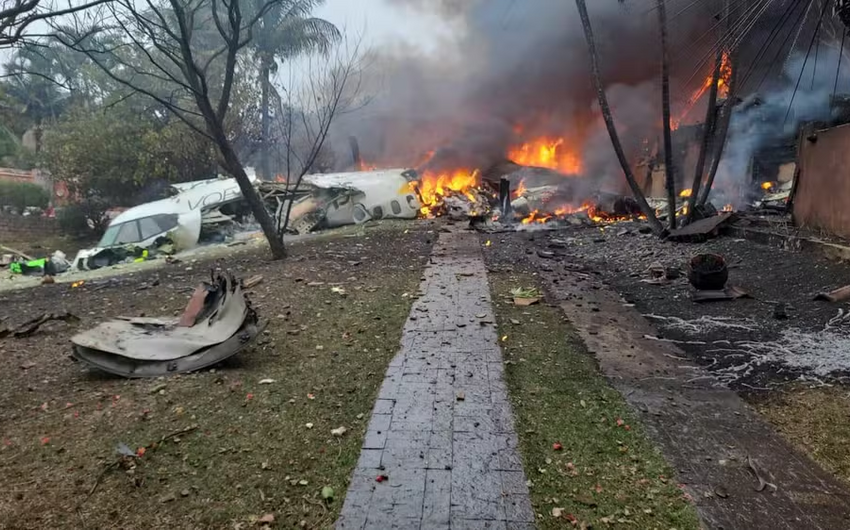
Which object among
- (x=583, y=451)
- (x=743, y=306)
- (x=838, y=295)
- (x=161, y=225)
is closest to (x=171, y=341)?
(x=583, y=451)

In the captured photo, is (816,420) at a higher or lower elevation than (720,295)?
lower

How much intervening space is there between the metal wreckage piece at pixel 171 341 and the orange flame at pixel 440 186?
531 inches

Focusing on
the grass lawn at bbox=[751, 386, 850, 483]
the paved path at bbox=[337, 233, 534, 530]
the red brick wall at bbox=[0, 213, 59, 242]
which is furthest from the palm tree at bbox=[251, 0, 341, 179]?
the grass lawn at bbox=[751, 386, 850, 483]

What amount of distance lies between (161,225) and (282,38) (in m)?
10.5

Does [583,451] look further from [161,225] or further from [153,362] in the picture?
[161,225]

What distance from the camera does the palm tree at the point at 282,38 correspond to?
1956 cm

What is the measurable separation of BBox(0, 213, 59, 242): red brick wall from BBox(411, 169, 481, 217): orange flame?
14169 mm

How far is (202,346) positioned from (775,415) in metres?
4.05

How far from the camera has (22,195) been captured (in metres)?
21.0

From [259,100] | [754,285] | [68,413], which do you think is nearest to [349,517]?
[68,413]

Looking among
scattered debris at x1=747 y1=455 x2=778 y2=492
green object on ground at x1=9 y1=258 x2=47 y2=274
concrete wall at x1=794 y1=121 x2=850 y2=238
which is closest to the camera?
scattered debris at x1=747 y1=455 x2=778 y2=492

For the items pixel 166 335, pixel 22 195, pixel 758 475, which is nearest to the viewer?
pixel 758 475

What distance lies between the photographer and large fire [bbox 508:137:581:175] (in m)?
22.0

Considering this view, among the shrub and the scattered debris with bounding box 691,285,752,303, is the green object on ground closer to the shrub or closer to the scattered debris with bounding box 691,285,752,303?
the shrub
